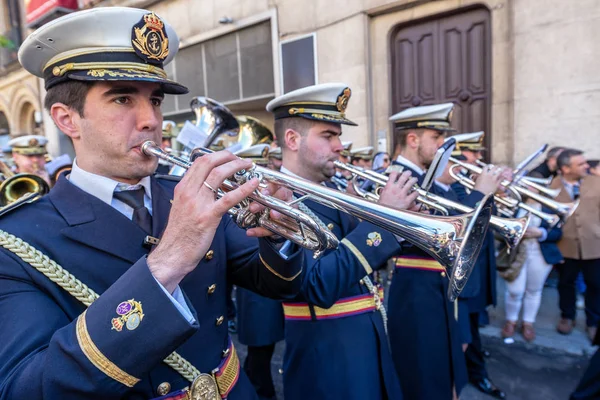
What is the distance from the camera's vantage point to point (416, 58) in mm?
8109

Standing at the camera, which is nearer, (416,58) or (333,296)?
(333,296)

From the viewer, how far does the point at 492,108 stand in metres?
7.18

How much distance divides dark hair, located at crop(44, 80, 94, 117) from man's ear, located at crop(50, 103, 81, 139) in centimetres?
1

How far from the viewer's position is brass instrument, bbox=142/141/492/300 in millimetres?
1485

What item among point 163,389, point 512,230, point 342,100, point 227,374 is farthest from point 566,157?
point 163,389

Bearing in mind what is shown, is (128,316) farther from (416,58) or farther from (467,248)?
(416,58)

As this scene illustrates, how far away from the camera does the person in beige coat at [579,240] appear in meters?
4.78

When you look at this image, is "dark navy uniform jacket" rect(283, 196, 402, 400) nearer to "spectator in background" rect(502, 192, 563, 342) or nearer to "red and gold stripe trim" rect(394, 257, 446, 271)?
"red and gold stripe trim" rect(394, 257, 446, 271)

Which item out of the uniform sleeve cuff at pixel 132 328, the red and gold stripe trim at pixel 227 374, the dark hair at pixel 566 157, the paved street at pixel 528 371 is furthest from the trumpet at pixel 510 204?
the uniform sleeve cuff at pixel 132 328

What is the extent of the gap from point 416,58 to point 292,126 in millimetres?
6252

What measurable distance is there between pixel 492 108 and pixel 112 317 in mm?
7450

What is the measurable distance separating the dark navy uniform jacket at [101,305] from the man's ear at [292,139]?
1140 mm

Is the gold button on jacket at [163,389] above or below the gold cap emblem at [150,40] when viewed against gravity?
below

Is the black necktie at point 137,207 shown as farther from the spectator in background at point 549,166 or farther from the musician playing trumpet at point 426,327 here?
the spectator in background at point 549,166
